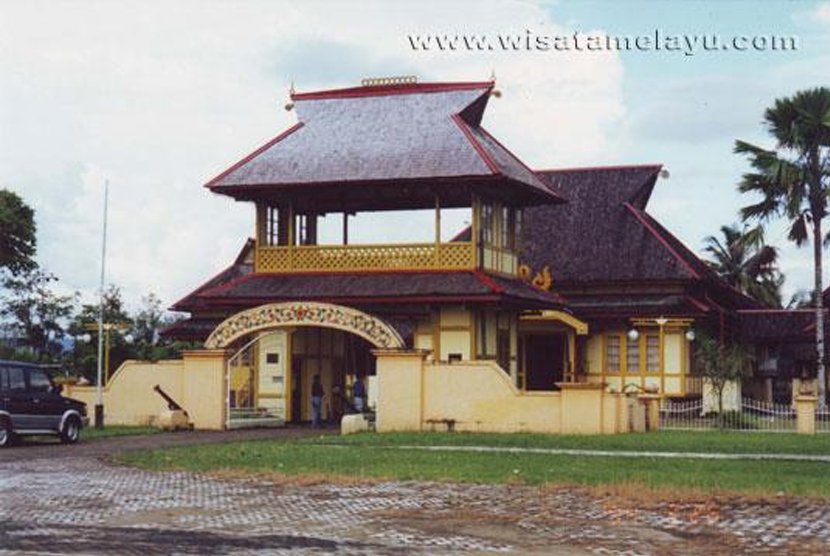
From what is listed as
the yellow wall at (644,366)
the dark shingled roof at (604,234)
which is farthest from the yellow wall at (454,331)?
the dark shingled roof at (604,234)

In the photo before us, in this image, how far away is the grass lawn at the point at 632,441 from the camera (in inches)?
1030

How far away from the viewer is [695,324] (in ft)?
150

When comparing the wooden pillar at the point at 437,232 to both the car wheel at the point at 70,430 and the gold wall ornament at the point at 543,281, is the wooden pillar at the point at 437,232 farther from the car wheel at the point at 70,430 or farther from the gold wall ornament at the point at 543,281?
the car wheel at the point at 70,430

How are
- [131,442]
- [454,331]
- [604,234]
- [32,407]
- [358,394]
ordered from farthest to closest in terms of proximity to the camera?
[604,234]
[358,394]
[454,331]
[131,442]
[32,407]

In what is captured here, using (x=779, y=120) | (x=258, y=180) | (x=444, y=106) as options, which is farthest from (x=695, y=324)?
(x=258, y=180)

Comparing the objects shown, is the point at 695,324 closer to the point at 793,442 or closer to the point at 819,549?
the point at 793,442

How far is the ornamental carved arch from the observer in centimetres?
3300

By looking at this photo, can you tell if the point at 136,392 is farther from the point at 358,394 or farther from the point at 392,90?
the point at 392,90

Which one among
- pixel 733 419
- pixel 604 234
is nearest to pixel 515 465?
pixel 733 419

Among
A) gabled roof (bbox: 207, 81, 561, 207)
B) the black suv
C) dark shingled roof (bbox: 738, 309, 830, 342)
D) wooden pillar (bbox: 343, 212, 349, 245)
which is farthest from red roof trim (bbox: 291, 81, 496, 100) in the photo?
dark shingled roof (bbox: 738, 309, 830, 342)

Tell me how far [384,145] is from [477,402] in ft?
29.7

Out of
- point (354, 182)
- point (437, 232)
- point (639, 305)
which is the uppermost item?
point (354, 182)

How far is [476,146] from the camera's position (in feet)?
119

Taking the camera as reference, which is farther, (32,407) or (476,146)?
(476,146)
